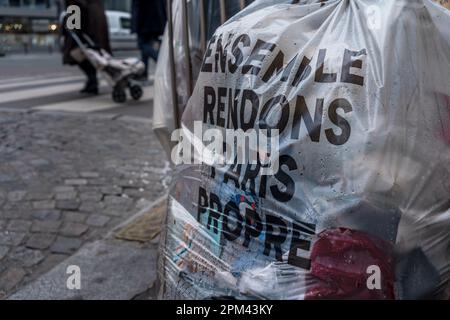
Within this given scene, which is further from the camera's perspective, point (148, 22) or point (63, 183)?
point (148, 22)

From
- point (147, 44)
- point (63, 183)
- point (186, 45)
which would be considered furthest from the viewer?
point (147, 44)

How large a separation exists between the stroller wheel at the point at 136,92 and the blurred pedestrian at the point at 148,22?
1.07ft

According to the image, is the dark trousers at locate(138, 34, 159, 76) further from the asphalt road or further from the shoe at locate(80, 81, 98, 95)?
the shoe at locate(80, 81, 98, 95)

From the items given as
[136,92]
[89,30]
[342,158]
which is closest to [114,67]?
[136,92]

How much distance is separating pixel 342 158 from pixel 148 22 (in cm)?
704

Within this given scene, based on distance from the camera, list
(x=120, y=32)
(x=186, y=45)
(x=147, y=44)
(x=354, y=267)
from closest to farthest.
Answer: (x=354, y=267) → (x=186, y=45) → (x=147, y=44) → (x=120, y=32)

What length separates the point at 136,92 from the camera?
304 inches

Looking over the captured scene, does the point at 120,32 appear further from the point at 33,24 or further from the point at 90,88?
the point at 90,88

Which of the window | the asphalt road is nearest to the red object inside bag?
the asphalt road

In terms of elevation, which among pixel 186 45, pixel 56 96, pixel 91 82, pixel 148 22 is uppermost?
pixel 148 22

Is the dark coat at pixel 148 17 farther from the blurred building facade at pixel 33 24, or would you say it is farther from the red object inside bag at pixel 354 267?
the blurred building facade at pixel 33 24

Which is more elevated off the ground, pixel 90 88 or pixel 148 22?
pixel 148 22

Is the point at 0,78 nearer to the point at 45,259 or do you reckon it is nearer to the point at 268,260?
the point at 45,259

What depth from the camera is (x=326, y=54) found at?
1.54m
